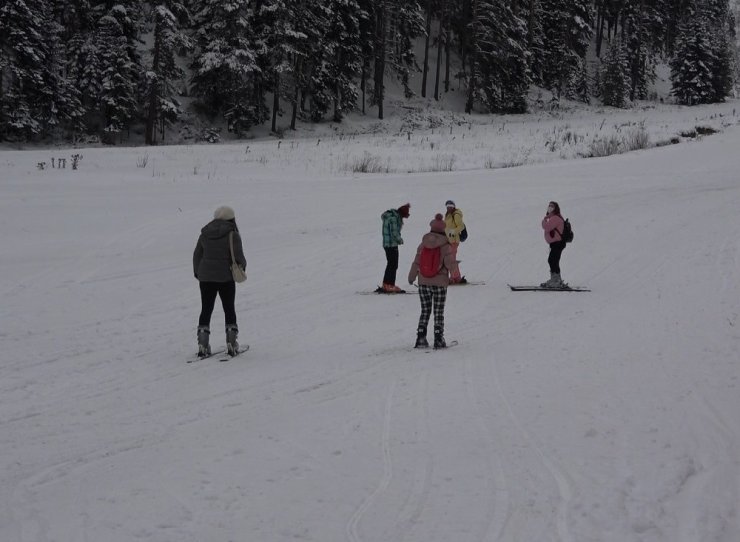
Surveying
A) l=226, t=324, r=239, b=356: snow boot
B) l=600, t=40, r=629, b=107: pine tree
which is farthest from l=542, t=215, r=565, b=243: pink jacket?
l=600, t=40, r=629, b=107: pine tree

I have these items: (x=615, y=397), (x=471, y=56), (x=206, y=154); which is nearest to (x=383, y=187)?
(x=206, y=154)

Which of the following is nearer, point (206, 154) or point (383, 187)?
point (383, 187)

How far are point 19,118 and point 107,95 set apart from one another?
4.67 metres

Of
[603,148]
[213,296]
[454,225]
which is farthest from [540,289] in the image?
[603,148]

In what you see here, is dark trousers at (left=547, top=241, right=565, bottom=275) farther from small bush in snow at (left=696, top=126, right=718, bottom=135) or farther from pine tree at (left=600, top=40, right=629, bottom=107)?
pine tree at (left=600, top=40, right=629, bottom=107)

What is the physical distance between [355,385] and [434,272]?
214 cm

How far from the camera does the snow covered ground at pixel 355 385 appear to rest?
3.88 meters

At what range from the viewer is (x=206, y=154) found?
27.0 meters

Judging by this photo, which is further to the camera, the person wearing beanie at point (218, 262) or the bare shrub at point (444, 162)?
the bare shrub at point (444, 162)

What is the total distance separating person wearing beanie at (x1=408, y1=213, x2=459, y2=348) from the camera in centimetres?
803

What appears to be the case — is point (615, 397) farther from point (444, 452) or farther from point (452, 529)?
point (452, 529)

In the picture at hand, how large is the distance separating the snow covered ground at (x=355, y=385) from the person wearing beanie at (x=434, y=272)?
0.47 metres

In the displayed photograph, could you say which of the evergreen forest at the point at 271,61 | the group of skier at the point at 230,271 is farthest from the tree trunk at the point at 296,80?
the group of skier at the point at 230,271

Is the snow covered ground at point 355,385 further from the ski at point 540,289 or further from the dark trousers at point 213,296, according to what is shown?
the dark trousers at point 213,296
